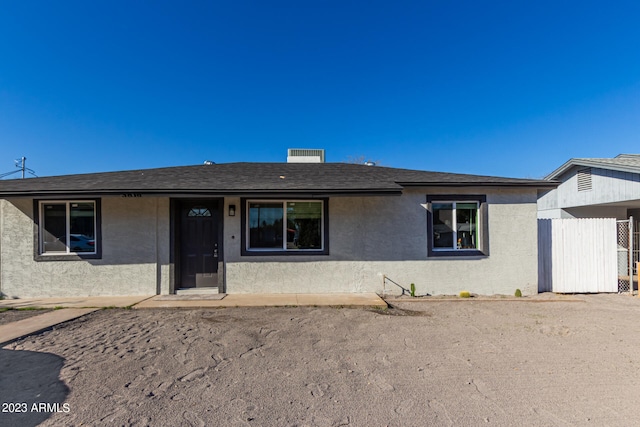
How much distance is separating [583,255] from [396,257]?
202 inches

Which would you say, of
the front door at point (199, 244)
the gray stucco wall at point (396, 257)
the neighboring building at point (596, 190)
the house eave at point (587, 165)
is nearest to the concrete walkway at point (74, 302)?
the front door at point (199, 244)

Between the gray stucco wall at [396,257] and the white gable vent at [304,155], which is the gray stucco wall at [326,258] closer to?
the gray stucco wall at [396,257]

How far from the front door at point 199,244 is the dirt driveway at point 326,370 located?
1.87 meters

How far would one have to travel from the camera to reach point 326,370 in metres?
3.86

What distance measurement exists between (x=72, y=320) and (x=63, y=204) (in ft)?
11.4

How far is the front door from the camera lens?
7996 millimetres

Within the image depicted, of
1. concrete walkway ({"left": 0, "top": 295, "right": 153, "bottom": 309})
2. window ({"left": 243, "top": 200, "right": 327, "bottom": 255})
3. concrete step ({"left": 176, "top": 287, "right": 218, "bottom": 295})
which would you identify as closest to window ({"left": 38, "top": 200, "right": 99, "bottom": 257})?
concrete walkway ({"left": 0, "top": 295, "right": 153, "bottom": 309})

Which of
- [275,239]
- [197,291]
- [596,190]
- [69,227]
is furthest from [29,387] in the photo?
[596,190]

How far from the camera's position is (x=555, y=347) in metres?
4.57

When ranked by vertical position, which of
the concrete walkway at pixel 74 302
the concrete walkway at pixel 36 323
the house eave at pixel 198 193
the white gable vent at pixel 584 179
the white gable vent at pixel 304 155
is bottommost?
the concrete walkway at pixel 74 302

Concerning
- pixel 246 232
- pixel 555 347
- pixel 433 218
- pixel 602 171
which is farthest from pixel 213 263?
pixel 602 171

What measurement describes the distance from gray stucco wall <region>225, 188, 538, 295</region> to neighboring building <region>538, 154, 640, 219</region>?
3.79 meters

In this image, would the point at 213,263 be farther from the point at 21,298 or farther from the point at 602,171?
the point at 602,171

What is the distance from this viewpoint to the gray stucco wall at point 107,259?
24.6 feet
